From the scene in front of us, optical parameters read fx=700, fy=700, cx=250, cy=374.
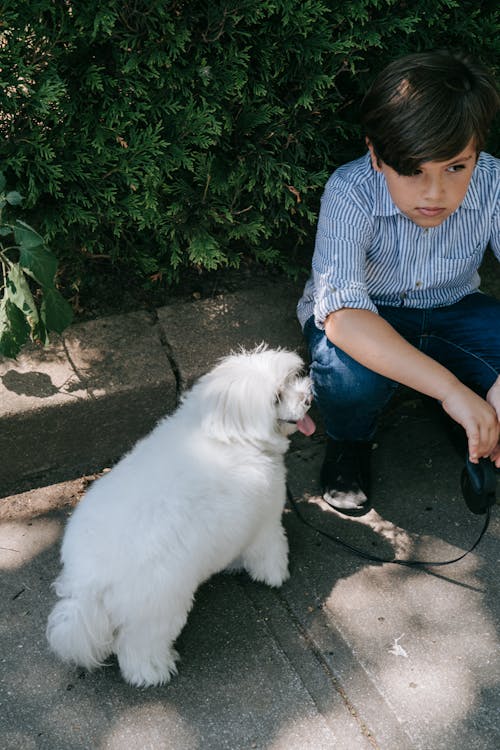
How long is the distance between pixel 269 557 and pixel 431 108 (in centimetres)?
152

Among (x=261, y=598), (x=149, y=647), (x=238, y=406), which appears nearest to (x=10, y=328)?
(x=238, y=406)

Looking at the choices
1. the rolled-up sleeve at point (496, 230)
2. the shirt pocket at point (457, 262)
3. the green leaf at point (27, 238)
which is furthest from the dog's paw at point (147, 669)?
the rolled-up sleeve at point (496, 230)

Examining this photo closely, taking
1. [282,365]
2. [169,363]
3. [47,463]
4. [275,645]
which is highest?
[282,365]

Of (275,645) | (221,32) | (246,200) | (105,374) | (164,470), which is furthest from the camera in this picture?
(246,200)

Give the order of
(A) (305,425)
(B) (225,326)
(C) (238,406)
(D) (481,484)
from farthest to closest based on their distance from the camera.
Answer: (B) (225,326) → (D) (481,484) → (A) (305,425) → (C) (238,406)

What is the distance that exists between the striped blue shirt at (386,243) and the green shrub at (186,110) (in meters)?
0.43

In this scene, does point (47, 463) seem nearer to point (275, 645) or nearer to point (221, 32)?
point (275, 645)

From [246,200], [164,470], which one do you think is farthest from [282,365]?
[246,200]

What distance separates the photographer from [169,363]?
2.79 metres

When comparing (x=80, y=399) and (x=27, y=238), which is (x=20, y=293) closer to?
(x=27, y=238)

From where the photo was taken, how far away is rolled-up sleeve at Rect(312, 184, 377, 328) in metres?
→ 2.37

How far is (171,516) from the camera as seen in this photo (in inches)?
75.7

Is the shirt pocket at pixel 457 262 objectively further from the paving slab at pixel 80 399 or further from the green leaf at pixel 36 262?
the green leaf at pixel 36 262

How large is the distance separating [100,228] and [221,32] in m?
0.87
